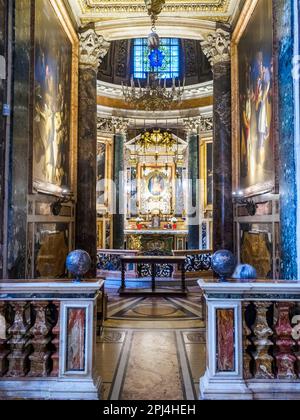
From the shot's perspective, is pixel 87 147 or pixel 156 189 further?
pixel 156 189

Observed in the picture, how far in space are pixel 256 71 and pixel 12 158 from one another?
14.6ft

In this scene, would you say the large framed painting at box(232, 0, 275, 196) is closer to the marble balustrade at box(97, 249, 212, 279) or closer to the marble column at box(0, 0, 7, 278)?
the marble column at box(0, 0, 7, 278)

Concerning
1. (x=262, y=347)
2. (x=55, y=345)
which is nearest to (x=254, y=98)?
(x=262, y=347)

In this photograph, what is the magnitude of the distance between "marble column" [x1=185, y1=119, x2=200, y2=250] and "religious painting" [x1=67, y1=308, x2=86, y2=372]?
12.9 metres

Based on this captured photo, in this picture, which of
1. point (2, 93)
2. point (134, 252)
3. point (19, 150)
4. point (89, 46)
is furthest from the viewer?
point (134, 252)

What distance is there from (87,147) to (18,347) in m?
6.03

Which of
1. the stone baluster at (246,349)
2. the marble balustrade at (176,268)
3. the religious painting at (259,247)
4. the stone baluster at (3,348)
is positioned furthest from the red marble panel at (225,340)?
the marble balustrade at (176,268)

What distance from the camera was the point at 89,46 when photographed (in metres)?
9.17

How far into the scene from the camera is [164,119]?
1750cm

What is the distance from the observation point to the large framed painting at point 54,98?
6125mm

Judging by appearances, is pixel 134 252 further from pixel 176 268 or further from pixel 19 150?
pixel 19 150

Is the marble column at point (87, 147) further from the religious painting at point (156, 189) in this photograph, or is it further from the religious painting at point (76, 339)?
the religious painting at point (156, 189)

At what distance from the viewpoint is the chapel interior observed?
3639 millimetres

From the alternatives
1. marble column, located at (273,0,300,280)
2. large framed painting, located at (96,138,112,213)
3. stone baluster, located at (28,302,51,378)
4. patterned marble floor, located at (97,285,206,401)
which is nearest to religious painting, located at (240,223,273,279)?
marble column, located at (273,0,300,280)
